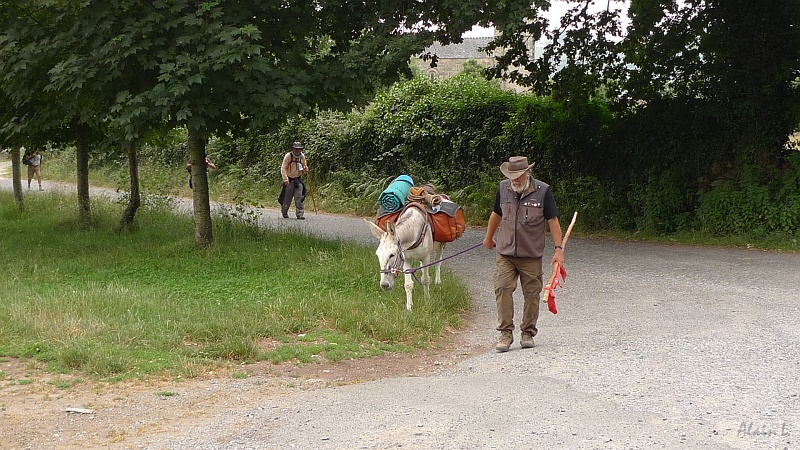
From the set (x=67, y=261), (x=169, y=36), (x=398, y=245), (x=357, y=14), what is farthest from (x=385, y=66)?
(x=67, y=261)

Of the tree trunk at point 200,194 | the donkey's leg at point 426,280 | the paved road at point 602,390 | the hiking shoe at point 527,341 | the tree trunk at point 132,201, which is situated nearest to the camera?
the paved road at point 602,390

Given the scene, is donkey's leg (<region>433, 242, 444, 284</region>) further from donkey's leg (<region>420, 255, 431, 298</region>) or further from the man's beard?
the man's beard

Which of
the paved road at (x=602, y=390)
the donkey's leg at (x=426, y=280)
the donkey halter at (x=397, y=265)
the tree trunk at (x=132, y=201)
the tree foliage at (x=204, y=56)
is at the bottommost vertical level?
the paved road at (x=602, y=390)

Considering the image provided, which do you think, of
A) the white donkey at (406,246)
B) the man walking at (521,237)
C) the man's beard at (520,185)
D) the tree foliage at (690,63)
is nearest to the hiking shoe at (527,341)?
the man walking at (521,237)

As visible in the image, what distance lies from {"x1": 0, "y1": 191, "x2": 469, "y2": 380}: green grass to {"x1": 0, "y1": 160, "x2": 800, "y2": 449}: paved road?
111cm

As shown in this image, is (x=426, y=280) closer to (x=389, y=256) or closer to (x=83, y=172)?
(x=389, y=256)

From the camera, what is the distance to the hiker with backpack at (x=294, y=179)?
20500 millimetres

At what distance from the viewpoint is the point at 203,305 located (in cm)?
1062

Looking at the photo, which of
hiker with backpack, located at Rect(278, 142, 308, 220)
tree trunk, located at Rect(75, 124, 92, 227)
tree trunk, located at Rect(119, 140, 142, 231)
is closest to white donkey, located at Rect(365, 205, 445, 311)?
tree trunk, located at Rect(119, 140, 142, 231)

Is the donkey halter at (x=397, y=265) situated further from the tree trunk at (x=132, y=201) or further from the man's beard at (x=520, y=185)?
the tree trunk at (x=132, y=201)

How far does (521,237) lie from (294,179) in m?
12.7

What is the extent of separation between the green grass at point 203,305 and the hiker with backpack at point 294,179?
457 centimetres

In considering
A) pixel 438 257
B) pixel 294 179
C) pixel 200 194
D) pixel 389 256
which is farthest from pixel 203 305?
pixel 294 179

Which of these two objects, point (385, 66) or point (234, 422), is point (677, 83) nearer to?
point (385, 66)
